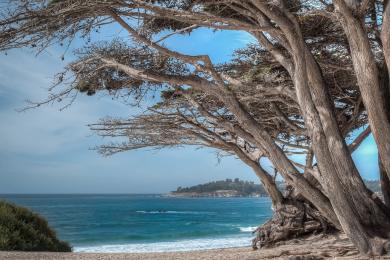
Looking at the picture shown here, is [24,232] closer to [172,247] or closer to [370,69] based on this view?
[370,69]

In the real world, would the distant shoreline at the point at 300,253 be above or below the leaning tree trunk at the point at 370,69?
below

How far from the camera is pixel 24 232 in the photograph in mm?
11547

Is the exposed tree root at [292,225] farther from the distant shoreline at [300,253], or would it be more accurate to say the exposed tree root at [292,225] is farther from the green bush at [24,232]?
the green bush at [24,232]

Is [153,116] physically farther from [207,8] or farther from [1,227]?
[1,227]

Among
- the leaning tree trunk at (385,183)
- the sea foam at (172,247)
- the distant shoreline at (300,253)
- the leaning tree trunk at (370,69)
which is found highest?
the leaning tree trunk at (370,69)

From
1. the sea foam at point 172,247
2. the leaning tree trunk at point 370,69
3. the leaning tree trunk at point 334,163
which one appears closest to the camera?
the leaning tree trunk at point 370,69

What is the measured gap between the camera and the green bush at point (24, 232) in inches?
423

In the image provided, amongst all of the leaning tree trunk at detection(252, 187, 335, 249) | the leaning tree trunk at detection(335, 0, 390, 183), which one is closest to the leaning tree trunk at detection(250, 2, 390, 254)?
the leaning tree trunk at detection(335, 0, 390, 183)

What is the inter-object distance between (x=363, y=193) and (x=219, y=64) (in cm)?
423

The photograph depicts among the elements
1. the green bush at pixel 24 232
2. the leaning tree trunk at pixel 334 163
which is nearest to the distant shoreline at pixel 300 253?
the leaning tree trunk at pixel 334 163

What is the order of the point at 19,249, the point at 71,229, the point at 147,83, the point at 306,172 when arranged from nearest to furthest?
the point at 147,83 < the point at 306,172 < the point at 19,249 < the point at 71,229

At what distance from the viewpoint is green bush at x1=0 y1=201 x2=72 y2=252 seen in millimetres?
10742

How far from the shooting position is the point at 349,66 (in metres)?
7.69

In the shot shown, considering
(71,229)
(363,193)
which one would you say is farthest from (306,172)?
(71,229)
